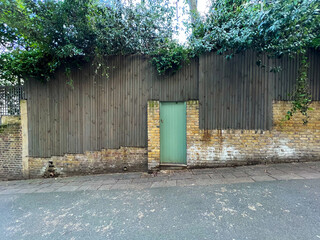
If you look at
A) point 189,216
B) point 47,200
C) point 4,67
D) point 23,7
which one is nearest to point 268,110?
point 189,216

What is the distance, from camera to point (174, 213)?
2.58 meters

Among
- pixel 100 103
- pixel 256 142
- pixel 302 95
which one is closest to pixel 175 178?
pixel 256 142

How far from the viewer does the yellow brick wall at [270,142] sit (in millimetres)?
4484

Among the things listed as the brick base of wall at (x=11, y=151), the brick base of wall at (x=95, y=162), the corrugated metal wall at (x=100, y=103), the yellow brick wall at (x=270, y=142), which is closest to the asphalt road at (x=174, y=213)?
the yellow brick wall at (x=270, y=142)

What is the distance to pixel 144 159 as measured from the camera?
4.80m

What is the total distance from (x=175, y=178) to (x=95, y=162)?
2.67m

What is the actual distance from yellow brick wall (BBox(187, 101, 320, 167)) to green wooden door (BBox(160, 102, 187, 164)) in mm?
536

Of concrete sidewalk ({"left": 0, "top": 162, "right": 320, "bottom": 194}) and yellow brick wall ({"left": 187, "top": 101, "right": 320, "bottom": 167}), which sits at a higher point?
yellow brick wall ({"left": 187, "top": 101, "right": 320, "bottom": 167})

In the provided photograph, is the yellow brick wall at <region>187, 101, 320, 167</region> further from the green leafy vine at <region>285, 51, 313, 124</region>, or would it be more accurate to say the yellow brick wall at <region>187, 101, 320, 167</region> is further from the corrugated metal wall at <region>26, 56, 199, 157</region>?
the corrugated metal wall at <region>26, 56, 199, 157</region>

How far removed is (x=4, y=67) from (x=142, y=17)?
4.45 m

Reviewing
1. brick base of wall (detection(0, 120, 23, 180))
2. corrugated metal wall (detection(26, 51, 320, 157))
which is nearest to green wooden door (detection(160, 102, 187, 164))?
corrugated metal wall (detection(26, 51, 320, 157))

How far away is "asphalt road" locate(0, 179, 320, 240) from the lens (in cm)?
216

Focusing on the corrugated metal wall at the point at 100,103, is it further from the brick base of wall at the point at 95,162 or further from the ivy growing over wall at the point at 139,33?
the ivy growing over wall at the point at 139,33

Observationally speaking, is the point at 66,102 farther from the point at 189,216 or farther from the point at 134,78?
the point at 189,216
